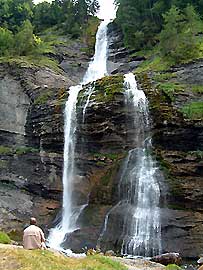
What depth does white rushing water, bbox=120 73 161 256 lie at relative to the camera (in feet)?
82.7

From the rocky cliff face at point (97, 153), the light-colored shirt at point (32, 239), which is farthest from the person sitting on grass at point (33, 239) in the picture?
the rocky cliff face at point (97, 153)

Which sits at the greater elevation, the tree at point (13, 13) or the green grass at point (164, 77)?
the tree at point (13, 13)

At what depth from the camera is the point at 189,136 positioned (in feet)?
98.1

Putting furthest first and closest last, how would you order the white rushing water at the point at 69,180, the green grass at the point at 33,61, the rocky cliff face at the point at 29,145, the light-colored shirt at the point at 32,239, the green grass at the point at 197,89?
the green grass at the point at 33,61, the green grass at the point at 197,89, the rocky cliff face at the point at 29,145, the white rushing water at the point at 69,180, the light-colored shirt at the point at 32,239

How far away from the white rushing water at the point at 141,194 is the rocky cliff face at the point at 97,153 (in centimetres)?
54

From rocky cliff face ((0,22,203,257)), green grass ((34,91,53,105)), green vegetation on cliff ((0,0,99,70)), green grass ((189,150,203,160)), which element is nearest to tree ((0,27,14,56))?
green vegetation on cliff ((0,0,99,70))

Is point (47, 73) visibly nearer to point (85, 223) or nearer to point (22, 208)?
point (22, 208)

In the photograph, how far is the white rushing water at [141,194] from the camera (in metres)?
25.2

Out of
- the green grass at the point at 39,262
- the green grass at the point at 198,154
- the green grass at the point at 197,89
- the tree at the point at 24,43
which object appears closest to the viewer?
the green grass at the point at 39,262

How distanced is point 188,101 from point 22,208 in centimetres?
1381

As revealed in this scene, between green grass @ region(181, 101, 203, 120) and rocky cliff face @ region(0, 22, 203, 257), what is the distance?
0.28 meters

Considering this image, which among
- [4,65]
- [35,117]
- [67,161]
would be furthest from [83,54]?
[67,161]

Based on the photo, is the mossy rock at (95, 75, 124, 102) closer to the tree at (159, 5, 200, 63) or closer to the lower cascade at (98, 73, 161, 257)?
the lower cascade at (98, 73, 161, 257)

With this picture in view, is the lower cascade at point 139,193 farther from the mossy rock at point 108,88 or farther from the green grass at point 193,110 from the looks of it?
the green grass at point 193,110
